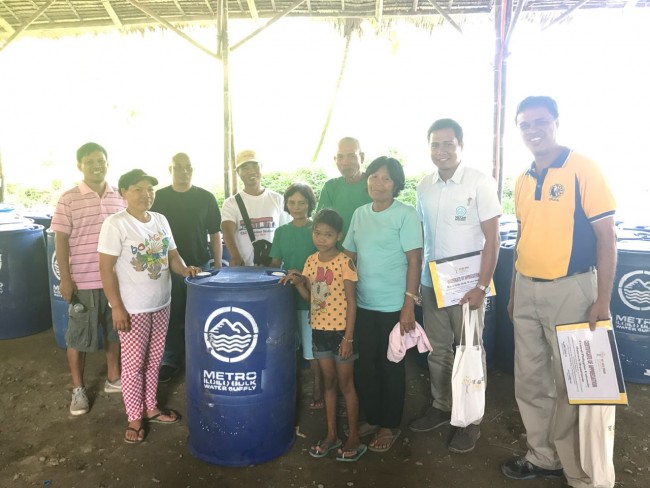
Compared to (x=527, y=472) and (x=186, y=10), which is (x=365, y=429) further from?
(x=186, y=10)

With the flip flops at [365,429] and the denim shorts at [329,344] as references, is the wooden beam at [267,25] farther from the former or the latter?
the flip flops at [365,429]

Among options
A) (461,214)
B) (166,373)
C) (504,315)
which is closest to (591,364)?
(461,214)

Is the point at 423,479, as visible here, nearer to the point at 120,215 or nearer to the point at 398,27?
the point at 120,215

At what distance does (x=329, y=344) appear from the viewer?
2.48 meters

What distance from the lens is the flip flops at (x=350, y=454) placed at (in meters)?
2.50

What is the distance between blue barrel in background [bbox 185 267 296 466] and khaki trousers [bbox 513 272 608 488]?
3.93ft

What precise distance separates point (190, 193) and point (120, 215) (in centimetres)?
83

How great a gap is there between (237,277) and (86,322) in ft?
4.24

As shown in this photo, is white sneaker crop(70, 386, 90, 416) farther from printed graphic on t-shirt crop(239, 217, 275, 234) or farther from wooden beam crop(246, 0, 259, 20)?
wooden beam crop(246, 0, 259, 20)

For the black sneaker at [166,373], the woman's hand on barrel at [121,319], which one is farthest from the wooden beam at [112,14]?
the woman's hand on barrel at [121,319]

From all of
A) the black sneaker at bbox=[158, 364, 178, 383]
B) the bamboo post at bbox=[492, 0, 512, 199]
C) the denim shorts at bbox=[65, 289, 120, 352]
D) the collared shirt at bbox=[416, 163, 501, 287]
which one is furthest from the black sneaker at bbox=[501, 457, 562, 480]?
the bamboo post at bbox=[492, 0, 512, 199]

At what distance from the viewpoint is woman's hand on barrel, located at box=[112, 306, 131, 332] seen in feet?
8.45

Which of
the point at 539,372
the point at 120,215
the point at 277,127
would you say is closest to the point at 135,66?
the point at 277,127

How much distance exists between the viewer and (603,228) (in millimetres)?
1971
